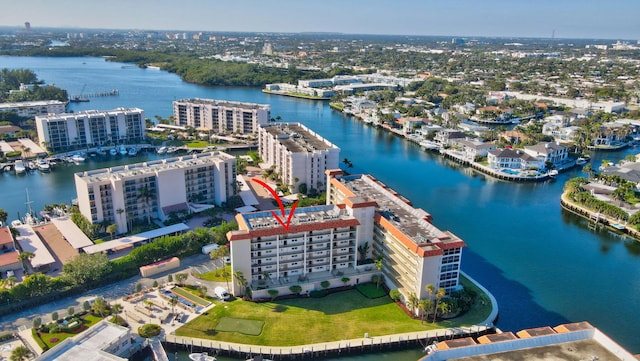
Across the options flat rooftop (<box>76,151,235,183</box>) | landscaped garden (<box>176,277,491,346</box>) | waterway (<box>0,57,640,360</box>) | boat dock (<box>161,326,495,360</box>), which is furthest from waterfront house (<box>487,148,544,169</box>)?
boat dock (<box>161,326,495,360</box>)

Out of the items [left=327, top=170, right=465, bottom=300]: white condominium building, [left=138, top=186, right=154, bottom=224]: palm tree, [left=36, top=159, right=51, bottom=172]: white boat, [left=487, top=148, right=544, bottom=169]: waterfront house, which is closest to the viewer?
[left=327, top=170, right=465, bottom=300]: white condominium building

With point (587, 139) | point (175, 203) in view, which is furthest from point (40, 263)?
point (587, 139)

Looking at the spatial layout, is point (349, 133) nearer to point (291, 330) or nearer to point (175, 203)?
point (175, 203)

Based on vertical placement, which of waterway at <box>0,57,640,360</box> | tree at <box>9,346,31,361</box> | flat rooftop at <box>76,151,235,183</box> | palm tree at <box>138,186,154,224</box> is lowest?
waterway at <box>0,57,640,360</box>

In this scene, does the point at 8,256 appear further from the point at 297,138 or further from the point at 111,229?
the point at 297,138

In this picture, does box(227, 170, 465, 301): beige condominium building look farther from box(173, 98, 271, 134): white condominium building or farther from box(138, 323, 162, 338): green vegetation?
box(173, 98, 271, 134): white condominium building

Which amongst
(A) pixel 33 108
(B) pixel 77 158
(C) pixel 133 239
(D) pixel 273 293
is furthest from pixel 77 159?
(D) pixel 273 293

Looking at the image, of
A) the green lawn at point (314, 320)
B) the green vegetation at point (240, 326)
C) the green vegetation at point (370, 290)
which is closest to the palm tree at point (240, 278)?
the green lawn at point (314, 320)

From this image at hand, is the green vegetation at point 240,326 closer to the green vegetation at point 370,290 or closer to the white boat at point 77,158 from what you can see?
the green vegetation at point 370,290
